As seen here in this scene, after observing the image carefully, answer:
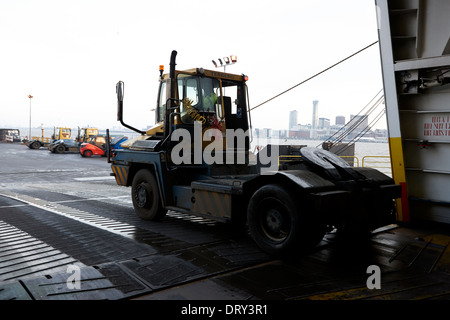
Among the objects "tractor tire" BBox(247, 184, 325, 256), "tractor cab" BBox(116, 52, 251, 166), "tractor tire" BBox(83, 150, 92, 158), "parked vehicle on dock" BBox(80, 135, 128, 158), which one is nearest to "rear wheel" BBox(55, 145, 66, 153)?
"parked vehicle on dock" BBox(80, 135, 128, 158)

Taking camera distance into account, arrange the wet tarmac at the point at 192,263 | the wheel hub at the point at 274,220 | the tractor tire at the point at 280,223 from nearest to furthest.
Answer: the wet tarmac at the point at 192,263 < the tractor tire at the point at 280,223 < the wheel hub at the point at 274,220

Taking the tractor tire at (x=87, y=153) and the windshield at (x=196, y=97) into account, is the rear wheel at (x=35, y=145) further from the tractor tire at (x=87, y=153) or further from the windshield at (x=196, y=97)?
the windshield at (x=196, y=97)

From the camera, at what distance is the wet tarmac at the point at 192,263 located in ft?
12.5

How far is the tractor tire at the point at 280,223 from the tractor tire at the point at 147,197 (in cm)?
243

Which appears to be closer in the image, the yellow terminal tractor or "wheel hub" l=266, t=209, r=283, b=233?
the yellow terminal tractor

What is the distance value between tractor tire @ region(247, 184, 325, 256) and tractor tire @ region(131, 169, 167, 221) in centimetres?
243

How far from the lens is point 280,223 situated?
4852 millimetres

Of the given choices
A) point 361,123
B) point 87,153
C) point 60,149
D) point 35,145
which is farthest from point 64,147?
point 361,123

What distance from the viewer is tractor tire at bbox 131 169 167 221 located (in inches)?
275

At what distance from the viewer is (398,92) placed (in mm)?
6848

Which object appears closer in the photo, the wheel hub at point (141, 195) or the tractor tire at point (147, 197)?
the tractor tire at point (147, 197)

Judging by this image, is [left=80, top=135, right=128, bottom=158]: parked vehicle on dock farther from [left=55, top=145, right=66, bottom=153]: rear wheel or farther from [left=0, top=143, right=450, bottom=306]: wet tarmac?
[left=0, top=143, right=450, bottom=306]: wet tarmac

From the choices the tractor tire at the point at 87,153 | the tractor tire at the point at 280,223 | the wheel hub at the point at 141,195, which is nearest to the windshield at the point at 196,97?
the wheel hub at the point at 141,195

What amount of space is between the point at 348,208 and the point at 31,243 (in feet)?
15.0
